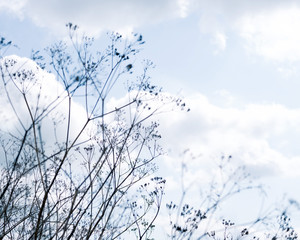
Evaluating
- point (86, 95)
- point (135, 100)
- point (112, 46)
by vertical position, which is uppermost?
point (112, 46)

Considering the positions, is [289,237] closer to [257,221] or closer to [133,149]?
[257,221]

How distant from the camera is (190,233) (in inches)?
341

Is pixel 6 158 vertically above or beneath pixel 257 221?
above

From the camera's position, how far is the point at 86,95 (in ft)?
26.5

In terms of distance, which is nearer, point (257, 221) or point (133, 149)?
point (257, 221)

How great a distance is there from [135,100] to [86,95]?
1316mm

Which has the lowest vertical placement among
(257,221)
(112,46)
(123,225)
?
(257,221)

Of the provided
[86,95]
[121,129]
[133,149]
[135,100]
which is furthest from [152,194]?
[86,95]

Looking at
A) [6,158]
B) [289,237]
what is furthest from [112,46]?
[289,237]

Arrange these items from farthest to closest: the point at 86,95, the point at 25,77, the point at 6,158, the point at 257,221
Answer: the point at 6,158, the point at 25,77, the point at 86,95, the point at 257,221

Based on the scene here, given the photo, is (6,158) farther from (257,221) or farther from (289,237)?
(289,237)

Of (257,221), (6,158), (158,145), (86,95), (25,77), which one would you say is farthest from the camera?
(158,145)

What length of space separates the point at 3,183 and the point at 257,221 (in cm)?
739

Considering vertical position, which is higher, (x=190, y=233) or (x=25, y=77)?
(x=25, y=77)
